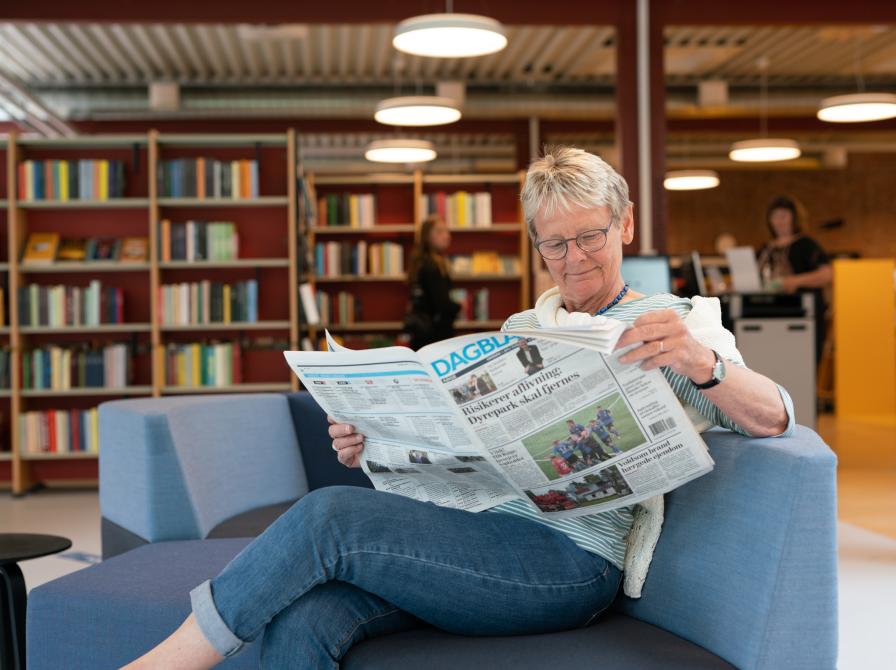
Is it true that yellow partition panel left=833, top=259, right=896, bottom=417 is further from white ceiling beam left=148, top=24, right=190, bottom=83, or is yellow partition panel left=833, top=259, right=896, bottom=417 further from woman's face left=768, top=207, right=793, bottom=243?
white ceiling beam left=148, top=24, right=190, bottom=83

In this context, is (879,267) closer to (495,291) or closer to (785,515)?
(495,291)

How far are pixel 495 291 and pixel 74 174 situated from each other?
3628mm

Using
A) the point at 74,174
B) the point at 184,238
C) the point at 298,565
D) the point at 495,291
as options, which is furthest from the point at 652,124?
the point at 298,565

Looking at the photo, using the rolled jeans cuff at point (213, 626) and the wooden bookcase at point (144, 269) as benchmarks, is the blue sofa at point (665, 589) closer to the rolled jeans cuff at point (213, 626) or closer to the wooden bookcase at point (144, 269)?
the rolled jeans cuff at point (213, 626)

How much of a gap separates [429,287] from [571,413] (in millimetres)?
5720

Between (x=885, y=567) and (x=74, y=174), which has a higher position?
(x=74, y=174)

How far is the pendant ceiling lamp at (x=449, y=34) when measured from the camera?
5.09 m

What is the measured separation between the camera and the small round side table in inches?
81.4

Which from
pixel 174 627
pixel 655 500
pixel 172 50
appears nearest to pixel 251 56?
pixel 172 50

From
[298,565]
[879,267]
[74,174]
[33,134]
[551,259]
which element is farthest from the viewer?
[33,134]

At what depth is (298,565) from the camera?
148cm

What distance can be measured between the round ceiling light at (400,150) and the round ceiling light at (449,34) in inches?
119

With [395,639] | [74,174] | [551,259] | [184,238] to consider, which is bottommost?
[395,639]

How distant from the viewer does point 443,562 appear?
1509mm
